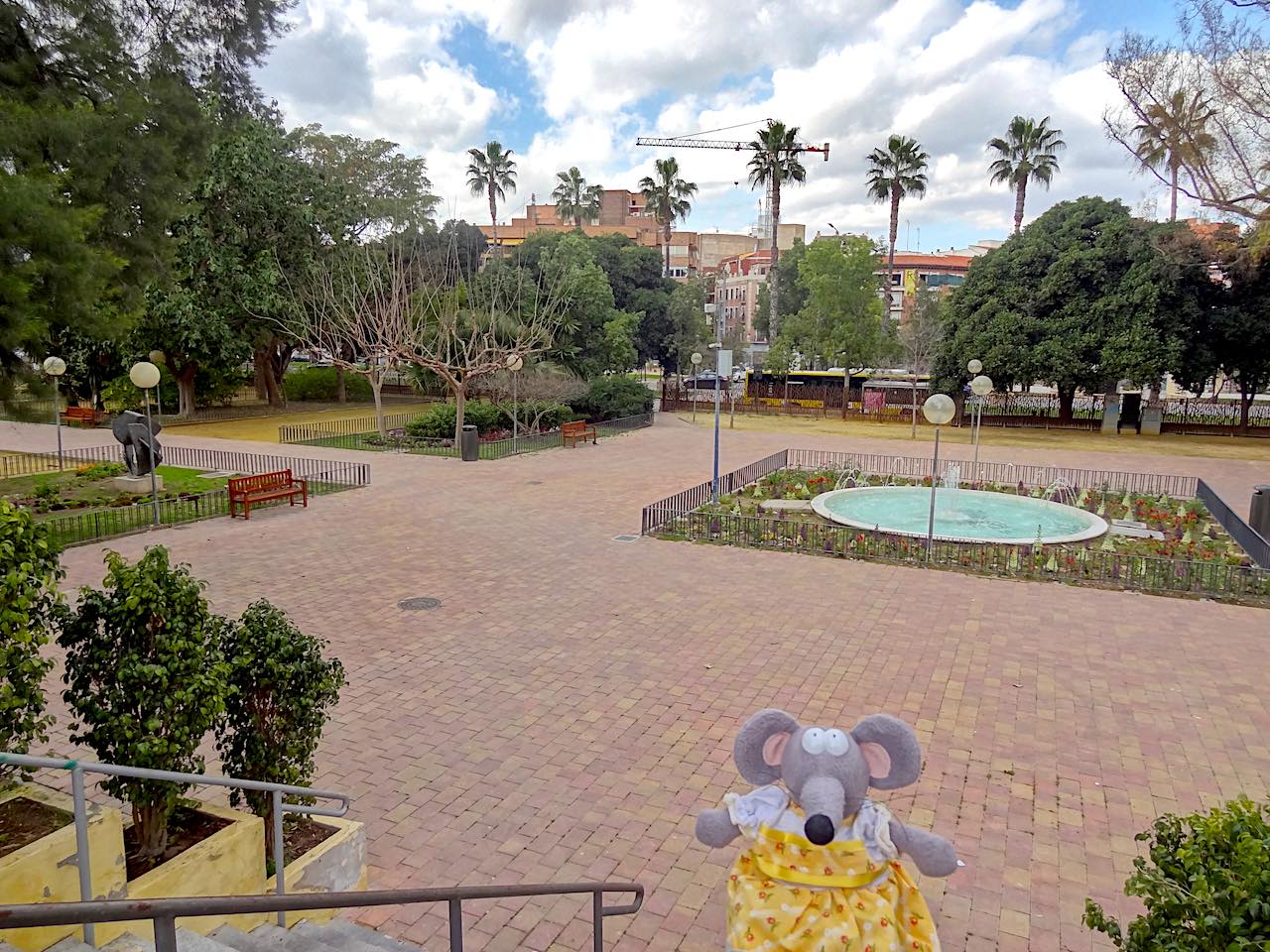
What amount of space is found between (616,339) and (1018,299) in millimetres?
16253

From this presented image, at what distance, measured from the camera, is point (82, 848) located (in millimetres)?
3664

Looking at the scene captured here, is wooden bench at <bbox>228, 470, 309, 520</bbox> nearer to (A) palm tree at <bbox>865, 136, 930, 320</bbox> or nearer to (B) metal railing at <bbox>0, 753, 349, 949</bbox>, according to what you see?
(B) metal railing at <bbox>0, 753, 349, 949</bbox>

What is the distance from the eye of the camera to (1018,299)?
33344mm

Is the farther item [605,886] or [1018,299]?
[1018,299]

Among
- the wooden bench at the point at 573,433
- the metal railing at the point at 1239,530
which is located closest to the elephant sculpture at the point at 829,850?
the metal railing at the point at 1239,530

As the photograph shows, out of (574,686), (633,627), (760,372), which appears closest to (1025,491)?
(633,627)

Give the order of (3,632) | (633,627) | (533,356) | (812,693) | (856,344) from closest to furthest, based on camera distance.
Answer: (3,632) → (812,693) → (633,627) → (533,356) → (856,344)

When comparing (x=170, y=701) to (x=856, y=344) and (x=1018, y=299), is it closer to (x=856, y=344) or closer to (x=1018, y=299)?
(x=1018, y=299)

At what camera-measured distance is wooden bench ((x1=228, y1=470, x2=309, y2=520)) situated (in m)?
16.5

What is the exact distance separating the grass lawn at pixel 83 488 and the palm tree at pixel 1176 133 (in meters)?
28.6

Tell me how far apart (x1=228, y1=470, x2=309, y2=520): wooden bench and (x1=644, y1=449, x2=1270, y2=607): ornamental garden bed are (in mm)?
7725

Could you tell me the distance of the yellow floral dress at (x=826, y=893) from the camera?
3913 mm

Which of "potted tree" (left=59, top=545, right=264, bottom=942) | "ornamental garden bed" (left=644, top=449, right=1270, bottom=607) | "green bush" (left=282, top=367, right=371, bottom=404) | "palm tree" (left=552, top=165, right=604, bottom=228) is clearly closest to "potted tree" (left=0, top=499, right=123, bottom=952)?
"potted tree" (left=59, top=545, right=264, bottom=942)

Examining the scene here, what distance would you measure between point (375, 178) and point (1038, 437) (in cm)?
3435
